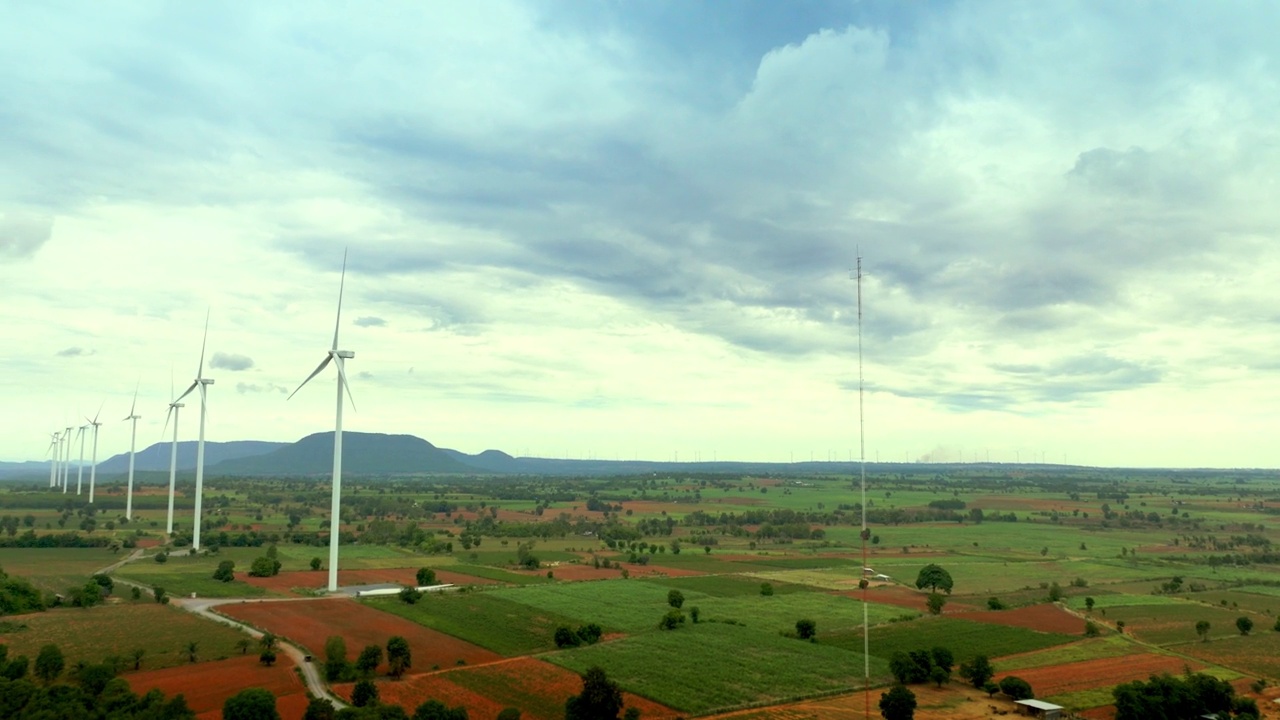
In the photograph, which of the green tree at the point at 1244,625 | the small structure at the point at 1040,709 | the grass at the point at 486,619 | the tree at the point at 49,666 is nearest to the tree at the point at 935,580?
the green tree at the point at 1244,625

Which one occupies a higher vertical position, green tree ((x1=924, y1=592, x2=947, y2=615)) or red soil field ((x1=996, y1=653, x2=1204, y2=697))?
green tree ((x1=924, y1=592, x2=947, y2=615))

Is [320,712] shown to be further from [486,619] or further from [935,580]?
[935,580]

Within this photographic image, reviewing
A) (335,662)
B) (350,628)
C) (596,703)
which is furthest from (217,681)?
(596,703)

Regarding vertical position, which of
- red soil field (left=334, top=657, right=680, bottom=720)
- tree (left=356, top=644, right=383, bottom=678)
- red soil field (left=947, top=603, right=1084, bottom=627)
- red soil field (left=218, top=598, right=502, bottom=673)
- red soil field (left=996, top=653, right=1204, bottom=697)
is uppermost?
tree (left=356, top=644, right=383, bottom=678)

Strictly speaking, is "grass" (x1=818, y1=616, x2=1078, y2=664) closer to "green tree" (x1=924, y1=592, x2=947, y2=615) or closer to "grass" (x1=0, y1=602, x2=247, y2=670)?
"green tree" (x1=924, y1=592, x2=947, y2=615)

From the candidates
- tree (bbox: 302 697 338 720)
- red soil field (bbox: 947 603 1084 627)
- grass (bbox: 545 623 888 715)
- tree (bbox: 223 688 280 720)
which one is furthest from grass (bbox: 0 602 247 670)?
red soil field (bbox: 947 603 1084 627)

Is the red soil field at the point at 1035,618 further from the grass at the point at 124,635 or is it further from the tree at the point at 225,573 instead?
the tree at the point at 225,573
